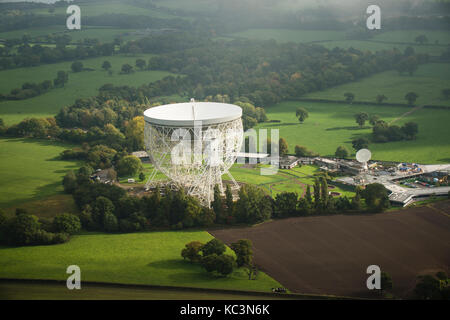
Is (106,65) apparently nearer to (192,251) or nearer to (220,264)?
(192,251)

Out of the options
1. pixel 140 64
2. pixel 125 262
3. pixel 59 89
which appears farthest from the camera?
pixel 140 64

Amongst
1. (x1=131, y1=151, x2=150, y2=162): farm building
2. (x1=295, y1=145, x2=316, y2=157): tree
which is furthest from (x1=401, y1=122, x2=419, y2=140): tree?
(x1=131, y1=151, x2=150, y2=162): farm building

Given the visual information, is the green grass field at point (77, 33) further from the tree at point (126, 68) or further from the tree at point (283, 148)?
the tree at point (283, 148)

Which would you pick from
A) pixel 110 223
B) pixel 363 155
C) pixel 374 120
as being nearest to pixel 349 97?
pixel 374 120

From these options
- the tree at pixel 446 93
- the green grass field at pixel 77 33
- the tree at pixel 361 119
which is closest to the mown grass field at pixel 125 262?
the tree at pixel 361 119

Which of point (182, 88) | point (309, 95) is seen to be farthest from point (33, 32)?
point (309, 95)

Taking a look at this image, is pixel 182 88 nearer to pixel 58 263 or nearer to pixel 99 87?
pixel 99 87
